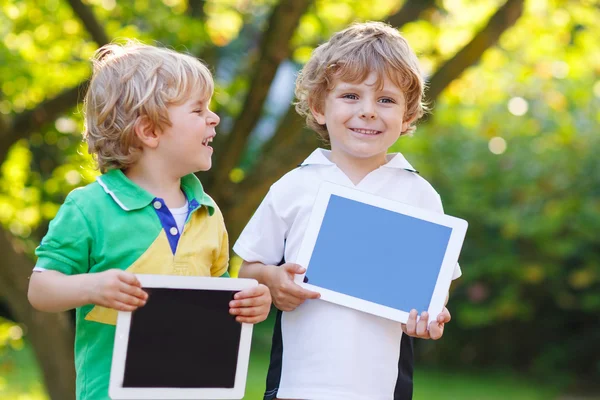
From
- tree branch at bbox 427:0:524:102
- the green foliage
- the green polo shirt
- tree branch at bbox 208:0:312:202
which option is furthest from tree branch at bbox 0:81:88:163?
the green polo shirt

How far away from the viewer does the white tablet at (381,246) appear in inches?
104

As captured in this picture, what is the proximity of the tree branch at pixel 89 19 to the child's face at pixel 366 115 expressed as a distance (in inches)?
126

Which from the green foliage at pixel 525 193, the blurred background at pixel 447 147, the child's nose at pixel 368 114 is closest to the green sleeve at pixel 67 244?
the child's nose at pixel 368 114

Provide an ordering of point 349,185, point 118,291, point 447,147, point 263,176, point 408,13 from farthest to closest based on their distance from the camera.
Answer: point 447,147
point 408,13
point 263,176
point 349,185
point 118,291

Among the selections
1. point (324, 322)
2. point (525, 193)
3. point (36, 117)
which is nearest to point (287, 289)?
point (324, 322)

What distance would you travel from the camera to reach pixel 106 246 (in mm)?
2414

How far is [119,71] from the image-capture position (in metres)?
2.56

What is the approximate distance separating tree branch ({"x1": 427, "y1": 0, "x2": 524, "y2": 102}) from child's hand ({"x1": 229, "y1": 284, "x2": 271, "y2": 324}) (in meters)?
A: 3.37

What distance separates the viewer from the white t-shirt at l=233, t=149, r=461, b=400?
2.64 metres

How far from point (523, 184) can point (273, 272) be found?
24.3 feet

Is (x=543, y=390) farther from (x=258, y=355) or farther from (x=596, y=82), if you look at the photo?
(x=258, y=355)

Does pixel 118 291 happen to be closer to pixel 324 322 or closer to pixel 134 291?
pixel 134 291

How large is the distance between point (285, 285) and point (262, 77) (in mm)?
2797

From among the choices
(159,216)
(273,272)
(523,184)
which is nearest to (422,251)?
(273,272)
